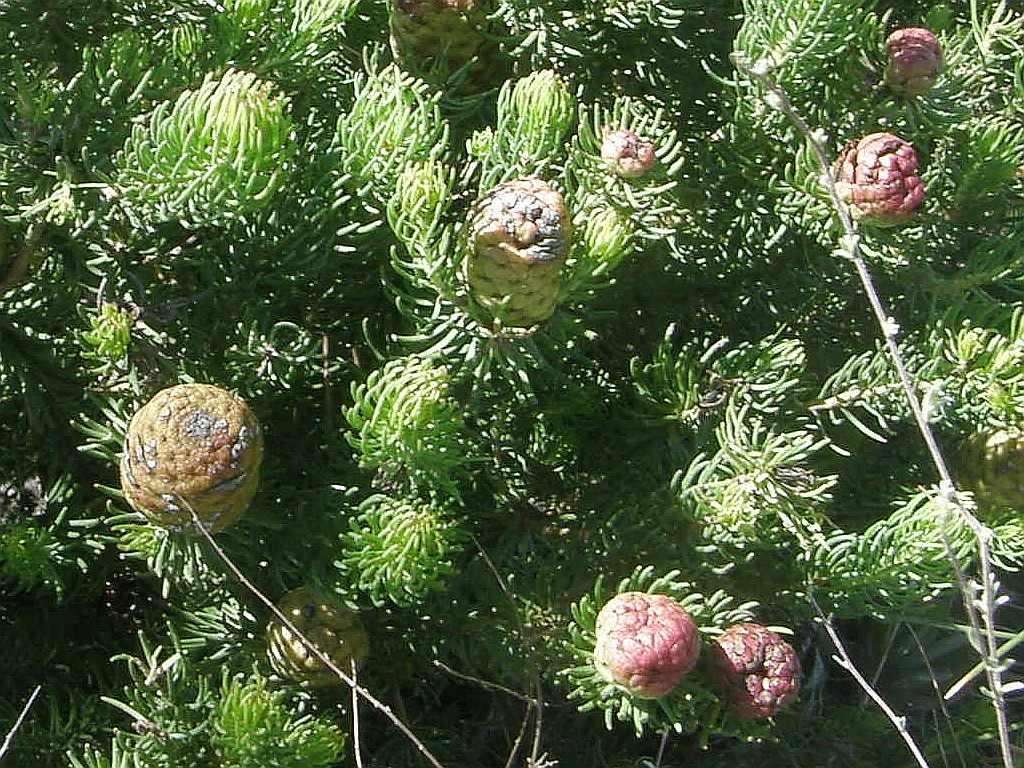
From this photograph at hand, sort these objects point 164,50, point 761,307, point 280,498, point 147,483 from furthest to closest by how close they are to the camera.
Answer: point 761,307 < point 280,498 < point 164,50 < point 147,483

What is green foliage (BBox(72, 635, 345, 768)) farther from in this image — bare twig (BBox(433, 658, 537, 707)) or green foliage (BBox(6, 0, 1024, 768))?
bare twig (BBox(433, 658, 537, 707))

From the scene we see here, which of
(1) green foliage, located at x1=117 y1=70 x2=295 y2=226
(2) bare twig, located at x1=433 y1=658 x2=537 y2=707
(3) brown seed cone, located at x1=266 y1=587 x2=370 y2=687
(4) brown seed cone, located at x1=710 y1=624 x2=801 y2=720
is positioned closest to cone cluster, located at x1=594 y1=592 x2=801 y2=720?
(4) brown seed cone, located at x1=710 y1=624 x2=801 y2=720

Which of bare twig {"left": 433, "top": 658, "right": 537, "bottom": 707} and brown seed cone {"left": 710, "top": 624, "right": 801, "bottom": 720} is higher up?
brown seed cone {"left": 710, "top": 624, "right": 801, "bottom": 720}

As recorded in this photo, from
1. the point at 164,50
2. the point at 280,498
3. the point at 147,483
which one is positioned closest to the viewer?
the point at 147,483

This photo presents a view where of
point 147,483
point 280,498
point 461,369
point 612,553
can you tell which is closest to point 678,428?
point 612,553

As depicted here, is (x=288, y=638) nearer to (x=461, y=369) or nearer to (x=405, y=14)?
(x=461, y=369)

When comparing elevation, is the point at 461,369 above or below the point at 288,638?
above
